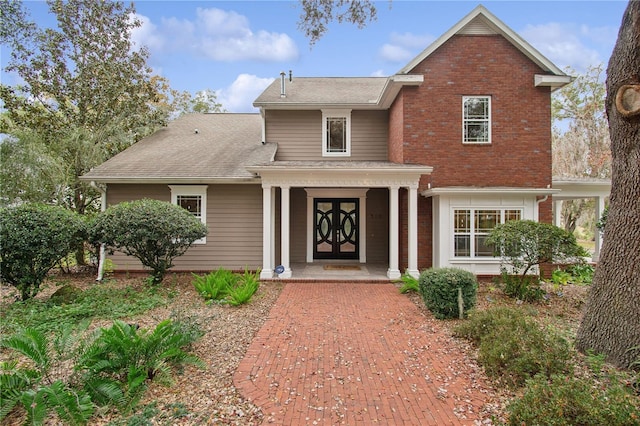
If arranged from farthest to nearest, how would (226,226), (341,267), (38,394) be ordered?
(341,267), (226,226), (38,394)

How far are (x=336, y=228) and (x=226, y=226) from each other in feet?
13.9

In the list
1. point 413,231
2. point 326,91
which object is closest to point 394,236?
point 413,231

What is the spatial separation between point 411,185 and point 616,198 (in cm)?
549

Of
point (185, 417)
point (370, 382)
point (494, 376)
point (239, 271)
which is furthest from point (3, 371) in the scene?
point (239, 271)

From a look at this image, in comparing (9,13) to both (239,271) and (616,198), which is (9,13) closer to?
(239,271)

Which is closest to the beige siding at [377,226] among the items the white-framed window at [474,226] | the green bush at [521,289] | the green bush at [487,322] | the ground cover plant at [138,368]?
the white-framed window at [474,226]

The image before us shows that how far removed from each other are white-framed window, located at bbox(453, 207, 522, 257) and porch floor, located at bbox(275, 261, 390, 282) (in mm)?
2346

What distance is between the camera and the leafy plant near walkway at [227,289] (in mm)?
7154

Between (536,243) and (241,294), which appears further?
(536,243)

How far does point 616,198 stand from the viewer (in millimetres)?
4500

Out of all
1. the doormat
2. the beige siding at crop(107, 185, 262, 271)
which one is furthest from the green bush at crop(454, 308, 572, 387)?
the beige siding at crop(107, 185, 262, 271)

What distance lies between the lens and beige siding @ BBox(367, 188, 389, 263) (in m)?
12.9

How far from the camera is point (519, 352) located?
3.98m

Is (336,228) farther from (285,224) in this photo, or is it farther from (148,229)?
(148,229)
